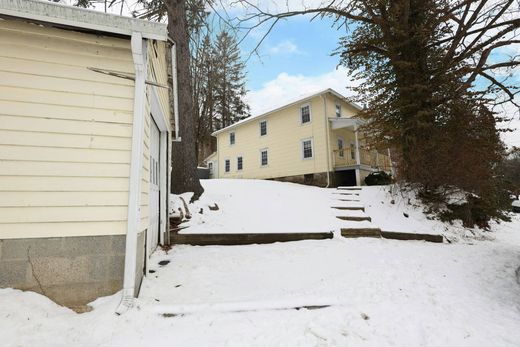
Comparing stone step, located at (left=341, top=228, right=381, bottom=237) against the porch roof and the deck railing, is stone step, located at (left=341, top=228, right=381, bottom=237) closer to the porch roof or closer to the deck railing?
the deck railing

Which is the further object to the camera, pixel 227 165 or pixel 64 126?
pixel 227 165

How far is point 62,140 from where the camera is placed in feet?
9.09

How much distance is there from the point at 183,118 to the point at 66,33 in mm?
4846

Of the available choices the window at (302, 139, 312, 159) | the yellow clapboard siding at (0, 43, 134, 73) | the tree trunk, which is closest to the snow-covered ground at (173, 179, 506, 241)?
the tree trunk

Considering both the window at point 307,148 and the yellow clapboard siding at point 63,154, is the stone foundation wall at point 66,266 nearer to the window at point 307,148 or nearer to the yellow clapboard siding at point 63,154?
the yellow clapboard siding at point 63,154

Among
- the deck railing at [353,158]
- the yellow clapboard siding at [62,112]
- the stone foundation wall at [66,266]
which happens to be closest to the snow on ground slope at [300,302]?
the stone foundation wall at [66,266]

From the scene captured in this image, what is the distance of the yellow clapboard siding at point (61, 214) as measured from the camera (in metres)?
2.59

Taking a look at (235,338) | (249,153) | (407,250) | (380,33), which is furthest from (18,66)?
(249,153)

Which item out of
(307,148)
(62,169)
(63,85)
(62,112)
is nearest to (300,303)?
(62,169)

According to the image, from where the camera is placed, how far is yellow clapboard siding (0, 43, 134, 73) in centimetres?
273

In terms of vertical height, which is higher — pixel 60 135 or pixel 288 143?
pixel 288 143

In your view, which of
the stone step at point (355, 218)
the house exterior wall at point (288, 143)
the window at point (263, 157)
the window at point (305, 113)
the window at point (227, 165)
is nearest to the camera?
the stone step at point (355, 218)

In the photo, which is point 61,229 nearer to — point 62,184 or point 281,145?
point 62,184

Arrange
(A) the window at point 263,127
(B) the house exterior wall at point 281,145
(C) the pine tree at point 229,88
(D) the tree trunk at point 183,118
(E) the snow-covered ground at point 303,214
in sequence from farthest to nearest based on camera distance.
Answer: (C) the pine tree at point 229,88, (A) the window at point 263,127, (B) the house exterior wall at point 281,145, (D) the tree trunk at point 183,118, (E) the snow-covered ground at point 303,214
